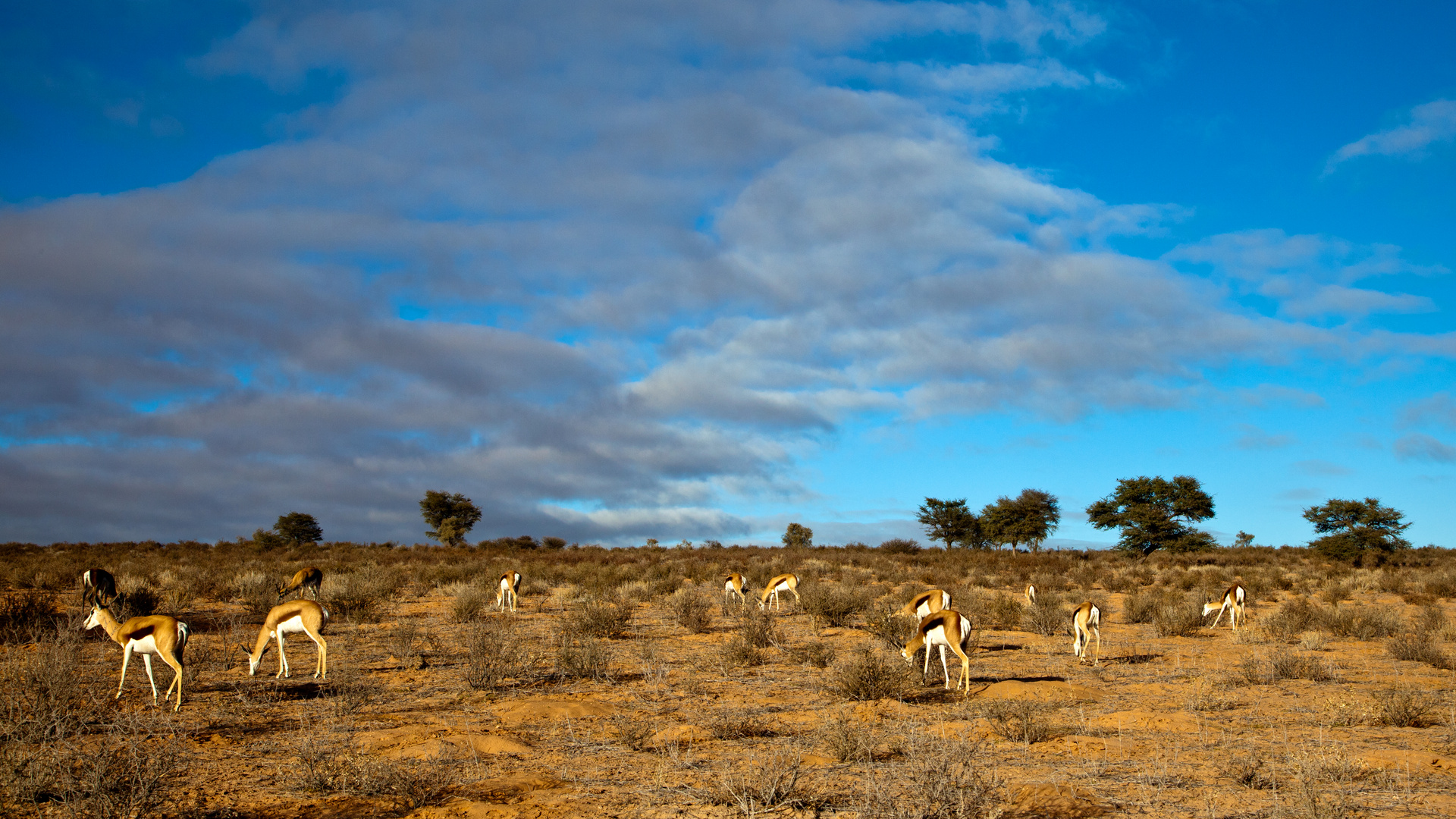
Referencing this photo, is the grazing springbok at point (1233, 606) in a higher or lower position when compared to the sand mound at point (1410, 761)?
higher

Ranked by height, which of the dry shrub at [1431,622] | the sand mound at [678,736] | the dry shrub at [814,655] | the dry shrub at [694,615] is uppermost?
the dry shrub at [1431,622]

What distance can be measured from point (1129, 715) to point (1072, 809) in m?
4.44

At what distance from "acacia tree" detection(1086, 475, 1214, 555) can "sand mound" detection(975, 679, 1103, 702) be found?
37.3 meters

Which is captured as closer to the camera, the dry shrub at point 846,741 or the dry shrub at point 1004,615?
the dry shrub at point 846,741

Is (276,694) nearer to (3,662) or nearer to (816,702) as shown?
(3,662)

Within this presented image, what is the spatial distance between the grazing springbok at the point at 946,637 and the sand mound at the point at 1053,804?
4155 mm

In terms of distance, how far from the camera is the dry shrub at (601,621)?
15.9 meters

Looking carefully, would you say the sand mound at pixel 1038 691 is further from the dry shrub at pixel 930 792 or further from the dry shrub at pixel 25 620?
the dry shrub at pixel 25 620

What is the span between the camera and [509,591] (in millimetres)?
19922

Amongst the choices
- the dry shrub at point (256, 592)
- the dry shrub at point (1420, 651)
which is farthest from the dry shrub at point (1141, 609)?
the dry shrub at point (256, 592)

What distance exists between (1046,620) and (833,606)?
188 inches

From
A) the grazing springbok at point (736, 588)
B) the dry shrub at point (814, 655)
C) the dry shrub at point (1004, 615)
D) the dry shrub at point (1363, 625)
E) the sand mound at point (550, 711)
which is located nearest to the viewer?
the sand mound at point (550, 711)

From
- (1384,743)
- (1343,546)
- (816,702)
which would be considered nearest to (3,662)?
(816,702)

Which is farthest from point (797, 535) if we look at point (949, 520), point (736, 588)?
point (736, 588)
